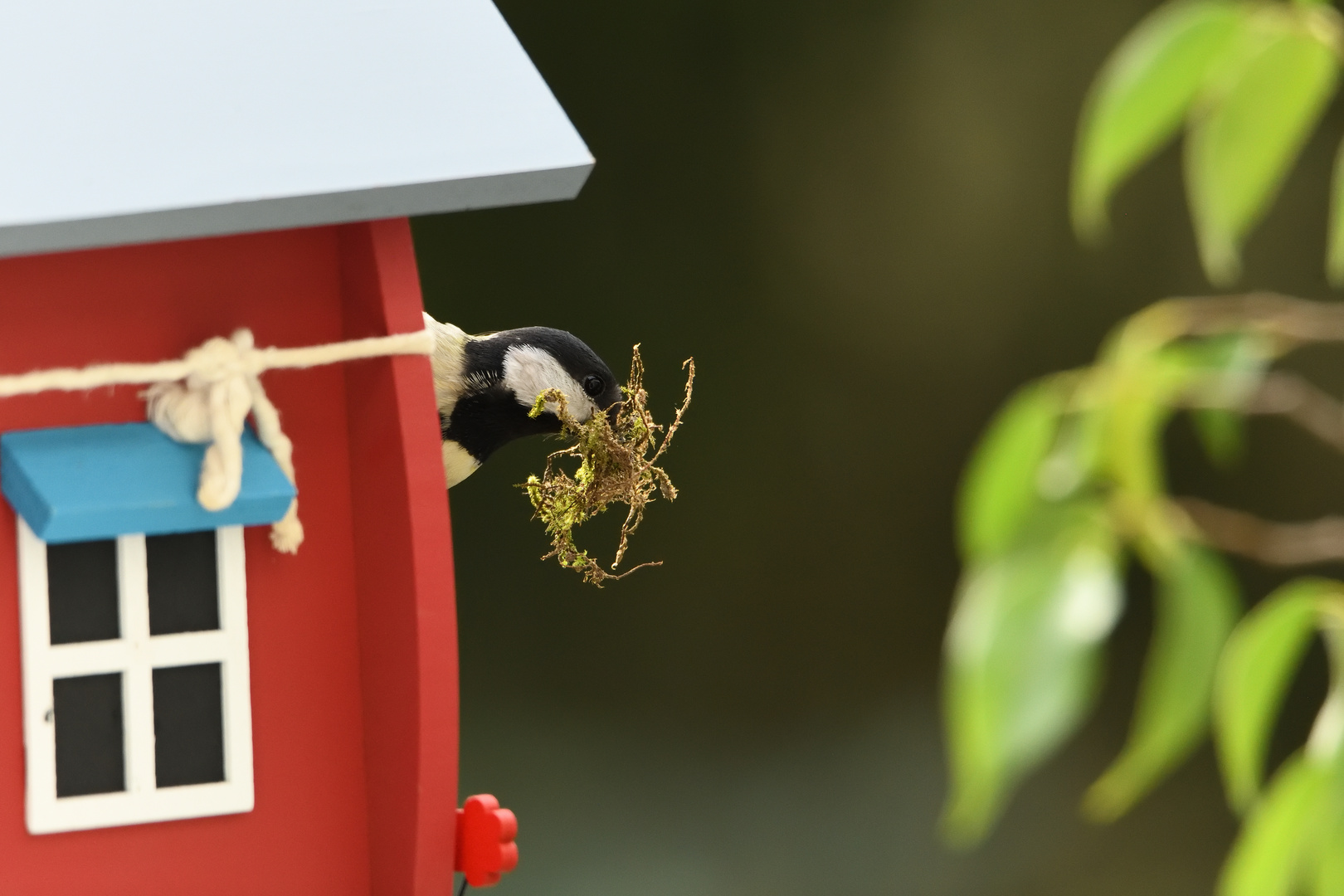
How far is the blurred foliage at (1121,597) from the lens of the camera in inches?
11.7

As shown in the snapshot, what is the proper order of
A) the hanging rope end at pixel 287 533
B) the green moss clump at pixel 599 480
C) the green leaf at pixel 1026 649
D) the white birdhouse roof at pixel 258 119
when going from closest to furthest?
the green leaf at pixel 1026 649
the white birdhouse roof at pixel 258 119
the hanging rope end at pixel 287 533
the green moss clump at pixel 599 480

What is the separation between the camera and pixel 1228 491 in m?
2.57

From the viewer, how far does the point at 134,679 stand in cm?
75

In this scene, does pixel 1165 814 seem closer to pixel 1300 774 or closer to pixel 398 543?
pixel 398 543

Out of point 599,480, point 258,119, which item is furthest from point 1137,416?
point 599,480

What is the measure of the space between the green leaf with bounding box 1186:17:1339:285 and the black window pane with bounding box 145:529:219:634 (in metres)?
0.54

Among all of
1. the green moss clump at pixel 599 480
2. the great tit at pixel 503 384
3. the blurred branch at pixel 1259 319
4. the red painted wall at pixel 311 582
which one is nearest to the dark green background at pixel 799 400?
the great tit at pixel 503 384

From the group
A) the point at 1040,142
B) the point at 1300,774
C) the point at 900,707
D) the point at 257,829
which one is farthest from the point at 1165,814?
the point at 1300,774

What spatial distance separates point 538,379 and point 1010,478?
83 centimetres

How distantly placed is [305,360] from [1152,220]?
6.57ft

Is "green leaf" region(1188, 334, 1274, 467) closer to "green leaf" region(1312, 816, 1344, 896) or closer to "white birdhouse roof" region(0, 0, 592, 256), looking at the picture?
"green leaf" region(1312, 816, 1344, 896)

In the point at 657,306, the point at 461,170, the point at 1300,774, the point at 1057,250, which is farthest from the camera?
the point at 1057,250

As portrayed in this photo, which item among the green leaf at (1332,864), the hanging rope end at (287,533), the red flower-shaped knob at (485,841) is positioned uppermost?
the hanging rope end at (287,533)

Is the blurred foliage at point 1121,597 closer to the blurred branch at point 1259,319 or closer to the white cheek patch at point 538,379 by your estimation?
the blurred branch at point 1259,319
